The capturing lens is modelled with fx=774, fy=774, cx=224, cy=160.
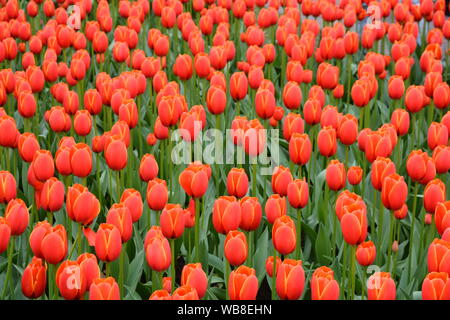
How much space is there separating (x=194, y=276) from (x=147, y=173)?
929 millimetres

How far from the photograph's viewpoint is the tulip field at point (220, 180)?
2438 mm

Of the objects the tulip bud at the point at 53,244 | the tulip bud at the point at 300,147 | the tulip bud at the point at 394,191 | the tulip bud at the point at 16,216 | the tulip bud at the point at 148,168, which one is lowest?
the tulip bud at the point at 53,244

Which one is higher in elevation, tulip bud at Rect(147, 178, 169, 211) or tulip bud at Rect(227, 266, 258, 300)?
tulip bud at Rect(147, 178, 169, 211)

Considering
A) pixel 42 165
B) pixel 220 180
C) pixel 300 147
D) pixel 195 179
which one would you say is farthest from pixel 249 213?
pixel 220 180

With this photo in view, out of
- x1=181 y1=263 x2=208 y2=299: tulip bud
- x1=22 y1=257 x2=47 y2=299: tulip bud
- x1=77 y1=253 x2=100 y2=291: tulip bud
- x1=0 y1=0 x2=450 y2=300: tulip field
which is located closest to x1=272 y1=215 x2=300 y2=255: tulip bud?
x1=0 y1=0 x2=450 y2=300: tulip field

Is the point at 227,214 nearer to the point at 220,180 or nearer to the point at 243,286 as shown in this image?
the point at 243,286

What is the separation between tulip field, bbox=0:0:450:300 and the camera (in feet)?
8.00

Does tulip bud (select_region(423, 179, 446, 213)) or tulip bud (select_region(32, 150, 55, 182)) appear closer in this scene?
tulip bud (select_region(423, 179, 446, 213))

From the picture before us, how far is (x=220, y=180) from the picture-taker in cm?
400

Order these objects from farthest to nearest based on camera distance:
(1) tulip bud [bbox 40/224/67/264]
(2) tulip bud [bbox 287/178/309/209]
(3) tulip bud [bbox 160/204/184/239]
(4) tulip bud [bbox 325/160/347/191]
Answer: (4) tulip bud [bbox 325/160/347/191]
(2) tulip bud [bbox 287/178/309/209]
(3) tulip bud [bbox 160/204/184/239]
(1) tulip bud [bbox 40/224/67/264]

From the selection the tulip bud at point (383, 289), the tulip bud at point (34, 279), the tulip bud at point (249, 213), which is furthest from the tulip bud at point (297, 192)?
the tulip bud at point (34, 279)

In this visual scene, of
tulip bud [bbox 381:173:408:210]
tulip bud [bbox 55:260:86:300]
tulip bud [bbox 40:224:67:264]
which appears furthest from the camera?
tulip bud [bbox 381:173:408:210]

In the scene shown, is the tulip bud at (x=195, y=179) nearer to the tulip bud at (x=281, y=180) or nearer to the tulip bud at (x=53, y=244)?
the tulip bud at (x=281, y=180)

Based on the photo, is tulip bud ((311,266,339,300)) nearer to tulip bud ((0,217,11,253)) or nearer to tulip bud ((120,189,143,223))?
tulip bud ((120,189,143,223))
